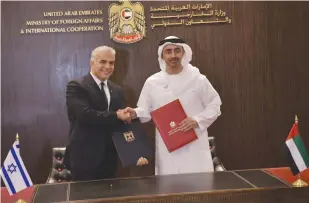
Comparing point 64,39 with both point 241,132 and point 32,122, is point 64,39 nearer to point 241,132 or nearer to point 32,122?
point 32,122

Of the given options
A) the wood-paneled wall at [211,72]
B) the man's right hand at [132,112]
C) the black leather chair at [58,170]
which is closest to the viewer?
the man's right hand at [132,112]

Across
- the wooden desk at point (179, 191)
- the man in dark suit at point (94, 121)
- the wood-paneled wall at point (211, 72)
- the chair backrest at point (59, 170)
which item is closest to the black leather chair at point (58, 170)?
the chair backrest at point (59, 170)

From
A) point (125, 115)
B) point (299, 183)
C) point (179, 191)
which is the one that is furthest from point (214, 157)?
point (179, 191)

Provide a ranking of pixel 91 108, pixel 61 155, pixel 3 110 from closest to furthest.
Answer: pixel 91 108 → pixel 61 155 → pixel 3 110

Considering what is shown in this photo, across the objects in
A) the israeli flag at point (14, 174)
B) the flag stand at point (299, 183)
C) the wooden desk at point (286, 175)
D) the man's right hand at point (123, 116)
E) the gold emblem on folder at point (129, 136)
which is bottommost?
the wooden desk at point (286, 175)

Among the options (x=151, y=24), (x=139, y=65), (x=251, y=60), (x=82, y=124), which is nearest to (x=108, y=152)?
(x=82, y=124)

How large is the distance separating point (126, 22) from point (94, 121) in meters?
1.87

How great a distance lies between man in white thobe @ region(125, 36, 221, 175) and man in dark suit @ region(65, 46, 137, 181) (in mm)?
359

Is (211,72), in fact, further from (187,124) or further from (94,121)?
(94,121)

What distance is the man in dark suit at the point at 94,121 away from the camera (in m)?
2.56

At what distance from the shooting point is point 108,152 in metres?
2.68

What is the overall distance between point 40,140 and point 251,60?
258 centimetres

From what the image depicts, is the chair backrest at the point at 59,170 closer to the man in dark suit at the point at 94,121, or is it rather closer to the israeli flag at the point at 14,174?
the man in dark suit at the point at 94,121

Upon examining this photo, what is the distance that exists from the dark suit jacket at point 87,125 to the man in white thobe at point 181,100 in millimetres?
396
